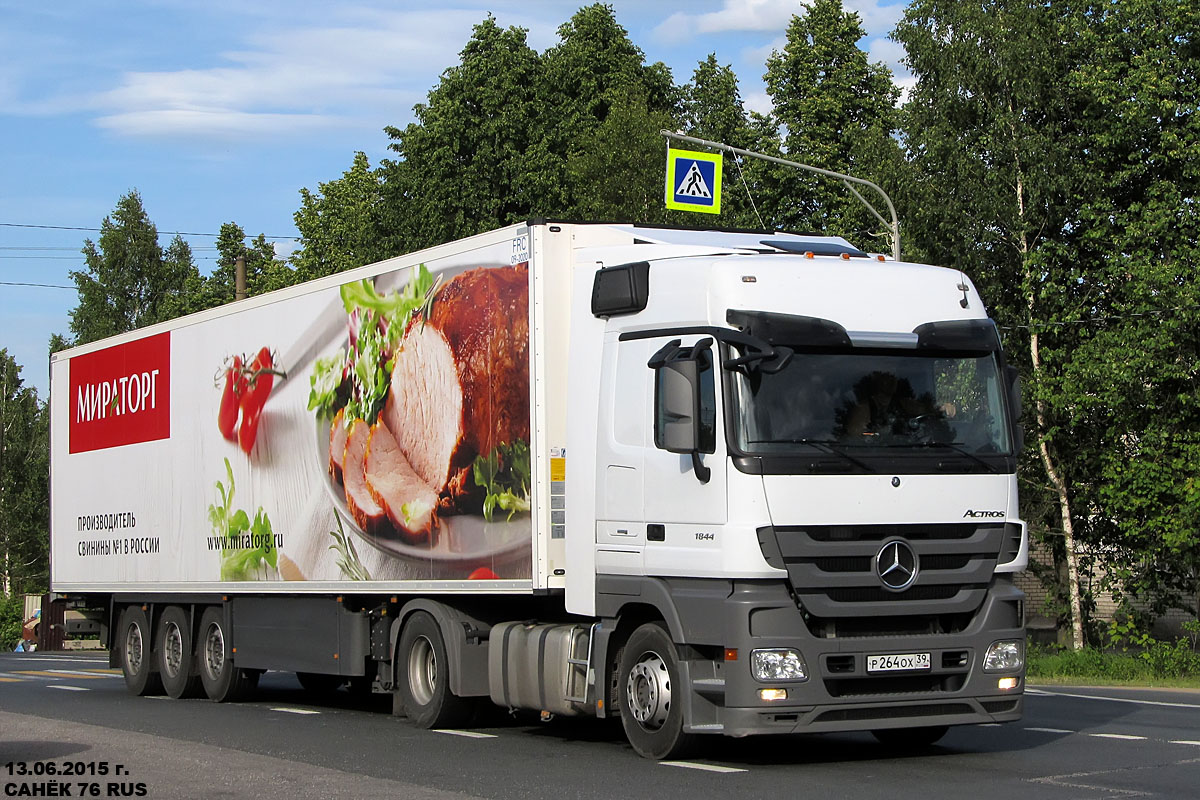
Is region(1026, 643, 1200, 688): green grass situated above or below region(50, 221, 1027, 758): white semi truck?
below

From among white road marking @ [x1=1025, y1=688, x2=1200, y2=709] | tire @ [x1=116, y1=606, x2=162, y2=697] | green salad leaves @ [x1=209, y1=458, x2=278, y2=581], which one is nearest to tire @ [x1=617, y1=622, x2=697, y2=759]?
green salad leaves @ [x1=209, y1=458, x2=278, y2=581]

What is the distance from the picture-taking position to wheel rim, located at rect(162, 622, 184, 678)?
19.1 m

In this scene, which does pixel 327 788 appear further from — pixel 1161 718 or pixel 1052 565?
pixel 1052 565

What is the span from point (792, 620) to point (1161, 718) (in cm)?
550

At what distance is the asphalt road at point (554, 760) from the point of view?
10086 millimetres

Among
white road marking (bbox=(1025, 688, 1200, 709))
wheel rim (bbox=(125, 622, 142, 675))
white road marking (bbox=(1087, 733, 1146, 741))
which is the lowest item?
white road marking (bbox=(1025, 688, 1200, 709))

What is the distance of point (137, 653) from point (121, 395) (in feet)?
10.2

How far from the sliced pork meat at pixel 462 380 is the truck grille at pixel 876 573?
2.93m

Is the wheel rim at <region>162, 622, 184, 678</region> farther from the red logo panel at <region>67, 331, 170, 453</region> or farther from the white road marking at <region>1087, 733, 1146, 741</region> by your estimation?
the white road marking at <region>1087, 733, 1146, 741</region>

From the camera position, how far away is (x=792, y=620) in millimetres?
10523

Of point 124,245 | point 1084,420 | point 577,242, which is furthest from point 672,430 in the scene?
point 124,245

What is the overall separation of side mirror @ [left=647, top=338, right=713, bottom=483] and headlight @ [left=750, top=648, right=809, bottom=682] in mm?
1191

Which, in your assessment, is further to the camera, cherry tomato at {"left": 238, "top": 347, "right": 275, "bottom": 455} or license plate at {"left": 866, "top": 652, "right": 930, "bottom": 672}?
cherry tomato at {"left": 238, "top": 347, "right": 275, "bottom": 455}

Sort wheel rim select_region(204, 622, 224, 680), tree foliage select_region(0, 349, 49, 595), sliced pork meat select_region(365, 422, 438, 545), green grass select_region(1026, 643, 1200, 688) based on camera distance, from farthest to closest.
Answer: tree foliage select_region(0, 349, 49, 595) < green grass select_region(1026, 643, 1200, 688) < wheel rim select_region(204, 622, 224, 680) < sliced pork meat select_region(365, 422, 438, 545)
